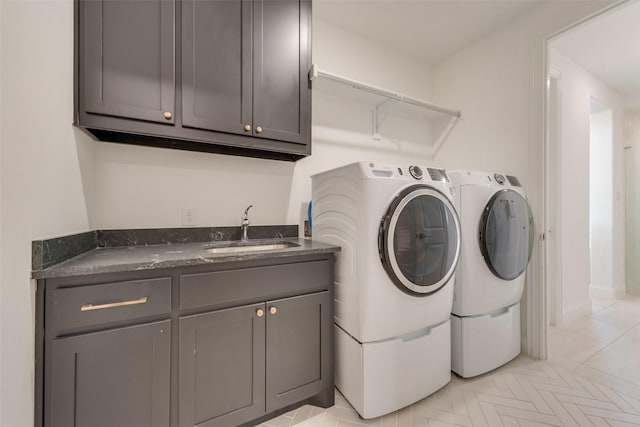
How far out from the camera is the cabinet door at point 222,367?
1.12m

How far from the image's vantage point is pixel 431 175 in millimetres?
1562

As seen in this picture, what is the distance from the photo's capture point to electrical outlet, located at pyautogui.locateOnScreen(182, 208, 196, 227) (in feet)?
5.53

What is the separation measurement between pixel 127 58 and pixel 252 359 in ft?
5.11

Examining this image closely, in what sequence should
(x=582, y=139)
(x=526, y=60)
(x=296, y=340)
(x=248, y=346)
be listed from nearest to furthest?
(x=248, y=346) < (x=296, y=340) < (x=526, y=60) < (x=582, y=139)

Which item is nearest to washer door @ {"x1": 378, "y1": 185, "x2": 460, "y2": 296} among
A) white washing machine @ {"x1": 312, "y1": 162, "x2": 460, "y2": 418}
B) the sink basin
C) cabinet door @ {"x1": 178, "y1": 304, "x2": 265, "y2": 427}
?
white washing machine @ {"x1": 312, "y1": 162, "x2": 460, "y2": 418}

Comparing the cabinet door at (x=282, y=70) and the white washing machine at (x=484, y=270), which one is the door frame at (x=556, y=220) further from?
the cabinet door at (x=282, y=70)

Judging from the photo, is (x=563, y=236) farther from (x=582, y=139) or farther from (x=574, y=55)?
(x=574, y=55)

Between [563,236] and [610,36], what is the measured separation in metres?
1.85

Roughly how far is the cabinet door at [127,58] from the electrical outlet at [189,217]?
0.60 meters

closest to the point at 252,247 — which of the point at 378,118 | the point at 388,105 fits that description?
the point at 378,118

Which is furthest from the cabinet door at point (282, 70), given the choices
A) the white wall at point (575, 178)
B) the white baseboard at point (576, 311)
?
the white baseboard at point (576, 311)

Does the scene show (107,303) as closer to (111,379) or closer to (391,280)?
(111,379)

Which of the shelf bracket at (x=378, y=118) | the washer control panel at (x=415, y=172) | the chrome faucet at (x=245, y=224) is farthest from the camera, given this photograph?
the shelf bracket at (x=378, y=118)

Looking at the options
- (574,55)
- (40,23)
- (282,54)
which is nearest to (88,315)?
(40,23)
